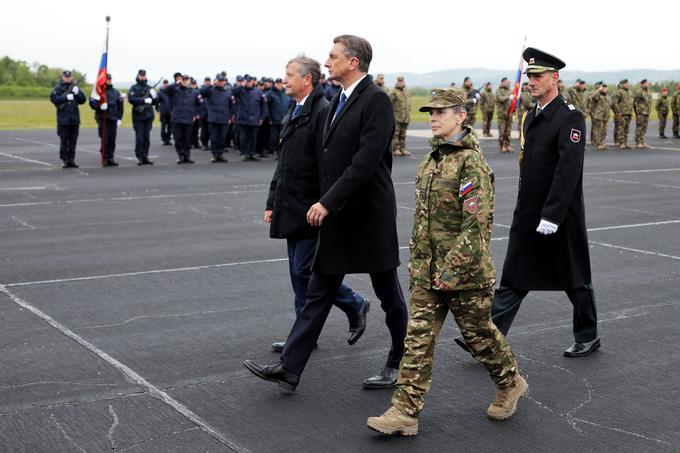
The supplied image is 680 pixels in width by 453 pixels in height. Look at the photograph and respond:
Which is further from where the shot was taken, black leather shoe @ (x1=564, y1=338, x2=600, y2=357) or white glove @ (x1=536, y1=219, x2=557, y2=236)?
black leather shoe @ (x1=564, y1=338, x2=600, y2=357)

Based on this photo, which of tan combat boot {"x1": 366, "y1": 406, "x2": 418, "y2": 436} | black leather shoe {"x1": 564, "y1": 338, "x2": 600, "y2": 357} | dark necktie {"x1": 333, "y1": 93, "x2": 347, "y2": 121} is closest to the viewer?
tan combat boot {"x1": 366, "y1": 406, "x2": 418, "y2": 436}

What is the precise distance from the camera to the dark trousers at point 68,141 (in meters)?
20.2

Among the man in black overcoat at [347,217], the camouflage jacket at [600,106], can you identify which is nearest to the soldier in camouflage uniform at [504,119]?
the camouflage jacket at [600,106]

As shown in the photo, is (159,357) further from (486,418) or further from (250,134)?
(250,134)

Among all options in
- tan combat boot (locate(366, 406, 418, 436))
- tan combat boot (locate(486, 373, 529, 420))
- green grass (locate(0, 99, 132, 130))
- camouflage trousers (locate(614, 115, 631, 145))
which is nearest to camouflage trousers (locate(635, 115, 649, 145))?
camouflage trousers (locate(614, 115, 631, 145))

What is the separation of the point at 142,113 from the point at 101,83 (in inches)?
43.3

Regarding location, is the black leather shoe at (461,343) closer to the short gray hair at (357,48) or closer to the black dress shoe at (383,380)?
the black dress shoe at (383,380)

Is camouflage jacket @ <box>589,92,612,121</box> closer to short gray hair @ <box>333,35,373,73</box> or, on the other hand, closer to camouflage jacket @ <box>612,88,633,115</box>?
camouflage jacket @ <box>612,88,633,115</box>

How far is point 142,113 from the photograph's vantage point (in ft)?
70.6

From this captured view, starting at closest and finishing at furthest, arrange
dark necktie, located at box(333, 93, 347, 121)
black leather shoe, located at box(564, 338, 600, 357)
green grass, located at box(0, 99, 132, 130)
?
1. dark necktie, located at box(333, 93, 347, 121)
2. black leather shoe, located at box(564, 338, 600, 357)
3. green grass, located at box(0, 99, 132, 130)

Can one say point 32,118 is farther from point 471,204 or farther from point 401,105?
point 471,204

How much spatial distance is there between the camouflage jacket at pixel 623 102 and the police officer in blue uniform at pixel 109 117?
48.2 feet

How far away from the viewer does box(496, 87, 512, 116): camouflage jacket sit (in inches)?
1099

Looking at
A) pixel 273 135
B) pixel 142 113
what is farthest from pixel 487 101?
pixel 142 113
